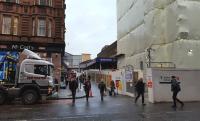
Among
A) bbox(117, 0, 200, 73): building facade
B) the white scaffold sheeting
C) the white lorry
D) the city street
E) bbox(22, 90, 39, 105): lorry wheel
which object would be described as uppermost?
the white scaffold sheeting

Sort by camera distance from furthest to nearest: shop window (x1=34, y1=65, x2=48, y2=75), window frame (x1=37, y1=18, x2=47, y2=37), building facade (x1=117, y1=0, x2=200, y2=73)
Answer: window frame (x1=37, y1=18, x2=47, y2=37) → building facade (x1=117, y1=0, x2=200, y2=73) → shop window (x1=34, y1=65, x2=48, y2=75)

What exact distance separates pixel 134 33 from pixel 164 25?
9.42 m

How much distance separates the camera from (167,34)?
104ft

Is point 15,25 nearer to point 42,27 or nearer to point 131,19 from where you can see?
point 42,27

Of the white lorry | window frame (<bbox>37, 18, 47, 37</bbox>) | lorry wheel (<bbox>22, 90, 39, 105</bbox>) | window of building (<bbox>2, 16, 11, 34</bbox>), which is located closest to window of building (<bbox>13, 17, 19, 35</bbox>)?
window of building (<bbox>2, 16, 11, 34</bbox>)

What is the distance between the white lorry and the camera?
77.7ft

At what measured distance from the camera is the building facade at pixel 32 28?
125 ft

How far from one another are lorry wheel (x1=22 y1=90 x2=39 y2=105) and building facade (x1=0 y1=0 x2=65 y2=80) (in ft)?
44.8

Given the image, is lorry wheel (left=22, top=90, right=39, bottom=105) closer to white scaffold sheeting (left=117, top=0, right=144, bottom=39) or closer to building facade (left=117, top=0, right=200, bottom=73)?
building facade (left=117, top=0, right=200, bottom=73)

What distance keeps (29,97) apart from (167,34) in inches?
550

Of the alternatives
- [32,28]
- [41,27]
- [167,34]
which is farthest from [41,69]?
[41,27]

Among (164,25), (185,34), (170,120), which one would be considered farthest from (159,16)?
(170,120)

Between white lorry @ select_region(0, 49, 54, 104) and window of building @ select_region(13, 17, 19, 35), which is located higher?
window of building @ select_region(13, 17, 19, 35)

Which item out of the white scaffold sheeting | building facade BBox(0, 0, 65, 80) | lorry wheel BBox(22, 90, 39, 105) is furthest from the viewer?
the white scaffold sheeting
